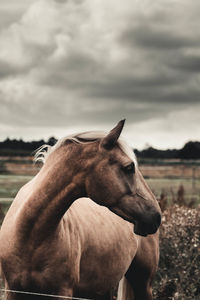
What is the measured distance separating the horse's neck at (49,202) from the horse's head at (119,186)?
0.47 feet

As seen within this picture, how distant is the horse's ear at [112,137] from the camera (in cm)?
325

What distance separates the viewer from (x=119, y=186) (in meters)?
3.23

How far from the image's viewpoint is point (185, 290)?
6133 millimetres

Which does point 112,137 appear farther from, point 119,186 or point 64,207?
point 64,207

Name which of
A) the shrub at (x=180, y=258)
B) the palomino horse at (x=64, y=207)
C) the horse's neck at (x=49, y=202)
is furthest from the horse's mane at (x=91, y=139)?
the shrub at (x=180, y=258)

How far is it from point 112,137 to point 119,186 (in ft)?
1.20

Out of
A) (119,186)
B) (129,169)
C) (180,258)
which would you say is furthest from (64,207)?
(180,258)

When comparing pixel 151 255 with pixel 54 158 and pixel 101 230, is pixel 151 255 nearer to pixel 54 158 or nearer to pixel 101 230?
pixel 101 230

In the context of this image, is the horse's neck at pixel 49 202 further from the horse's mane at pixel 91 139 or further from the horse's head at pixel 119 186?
the horse's mane at pixel 91 139

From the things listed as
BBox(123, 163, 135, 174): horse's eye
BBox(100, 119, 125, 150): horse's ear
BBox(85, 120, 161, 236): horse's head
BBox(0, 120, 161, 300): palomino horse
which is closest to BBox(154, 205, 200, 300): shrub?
BBox(0, 120, 161, 300): palomino horse

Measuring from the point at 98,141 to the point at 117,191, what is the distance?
415 millimetres

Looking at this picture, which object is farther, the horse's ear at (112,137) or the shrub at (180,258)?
the shrub at (180,258)

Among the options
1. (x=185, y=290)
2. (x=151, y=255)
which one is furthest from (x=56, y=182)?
(x=185, y=290)

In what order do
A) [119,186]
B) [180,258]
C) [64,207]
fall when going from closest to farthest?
[119,186] → [64,207] → [180,258]
